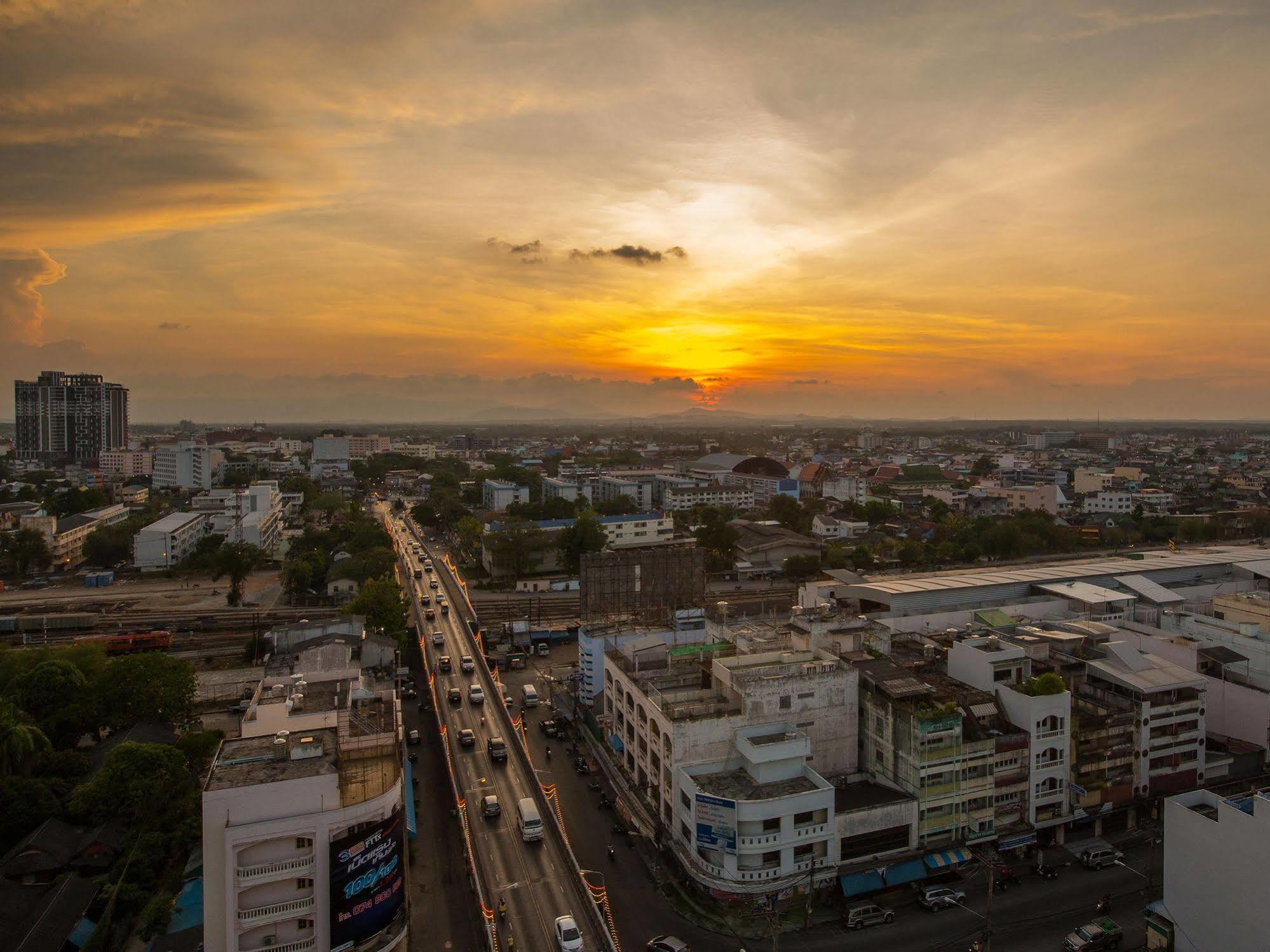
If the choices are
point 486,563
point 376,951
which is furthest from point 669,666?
point 486,563

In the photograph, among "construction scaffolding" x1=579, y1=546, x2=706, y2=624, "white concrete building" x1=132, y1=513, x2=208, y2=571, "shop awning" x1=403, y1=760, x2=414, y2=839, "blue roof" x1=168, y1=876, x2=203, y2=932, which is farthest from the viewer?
"white concrete building" x1=132, y1=513, x2=208, y2=571

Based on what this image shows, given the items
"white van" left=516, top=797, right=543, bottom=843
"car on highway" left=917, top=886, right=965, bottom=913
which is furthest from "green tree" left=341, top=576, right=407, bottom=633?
"car on highway" left=917, top=886, right=965, bottom=913

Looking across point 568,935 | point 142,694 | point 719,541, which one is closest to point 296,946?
point 568,935

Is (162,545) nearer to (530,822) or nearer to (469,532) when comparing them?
(469,532)

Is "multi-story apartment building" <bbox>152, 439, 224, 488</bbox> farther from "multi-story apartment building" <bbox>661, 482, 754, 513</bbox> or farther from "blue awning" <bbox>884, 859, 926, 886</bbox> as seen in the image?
"blue awning" <bbox>884, 859, 926, 886</bbox>

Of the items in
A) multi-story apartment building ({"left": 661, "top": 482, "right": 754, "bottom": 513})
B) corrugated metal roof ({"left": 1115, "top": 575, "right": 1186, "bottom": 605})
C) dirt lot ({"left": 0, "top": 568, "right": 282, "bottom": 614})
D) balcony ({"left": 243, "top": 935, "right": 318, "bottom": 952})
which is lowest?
dirt lot ({"left": 0, "top": 568, "right": 282, "bottom": 614})

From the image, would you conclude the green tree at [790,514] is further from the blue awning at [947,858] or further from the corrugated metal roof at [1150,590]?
the blue awning at [947,858]

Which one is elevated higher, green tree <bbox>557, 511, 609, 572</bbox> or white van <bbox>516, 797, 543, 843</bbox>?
green tree <bbox>557, 511, 609, 572</bbox>
